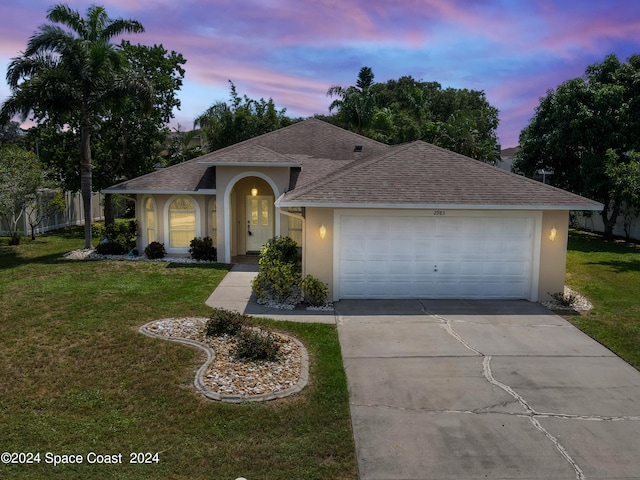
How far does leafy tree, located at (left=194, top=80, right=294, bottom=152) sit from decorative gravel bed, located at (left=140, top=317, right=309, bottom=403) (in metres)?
25.3

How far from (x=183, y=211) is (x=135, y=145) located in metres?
10.8

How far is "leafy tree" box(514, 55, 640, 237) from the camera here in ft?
76.8

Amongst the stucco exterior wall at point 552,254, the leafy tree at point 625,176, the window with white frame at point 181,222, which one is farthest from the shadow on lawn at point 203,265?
the leafy tree at point 625,176

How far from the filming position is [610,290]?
1345 cm

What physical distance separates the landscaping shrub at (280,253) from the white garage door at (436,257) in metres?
1.51

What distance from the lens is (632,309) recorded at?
37.4 ft

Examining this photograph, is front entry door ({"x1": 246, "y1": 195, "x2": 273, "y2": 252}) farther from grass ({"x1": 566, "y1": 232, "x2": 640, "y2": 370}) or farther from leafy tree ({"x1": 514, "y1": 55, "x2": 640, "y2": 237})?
leafy tree ({"x1": 514, "y1": 55, "x2": 640, "y2": 237})

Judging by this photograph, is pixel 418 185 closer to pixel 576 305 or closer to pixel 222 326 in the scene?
pixel 576 305

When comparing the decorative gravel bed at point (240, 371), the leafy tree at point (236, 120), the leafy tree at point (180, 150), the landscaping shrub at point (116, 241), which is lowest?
the decorative gravel bed at point (240, 371)

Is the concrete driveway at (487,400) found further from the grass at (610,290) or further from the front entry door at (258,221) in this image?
the front entry door at (258,221)

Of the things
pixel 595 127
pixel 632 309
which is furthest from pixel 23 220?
pixel 595 127

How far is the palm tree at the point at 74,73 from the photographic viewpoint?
675 inches

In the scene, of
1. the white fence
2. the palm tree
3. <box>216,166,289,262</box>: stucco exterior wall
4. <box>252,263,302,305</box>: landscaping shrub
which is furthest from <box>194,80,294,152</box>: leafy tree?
<box>252,263,302,305</box>: landscaping shrub

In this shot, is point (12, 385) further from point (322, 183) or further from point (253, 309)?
point (322, 183)
